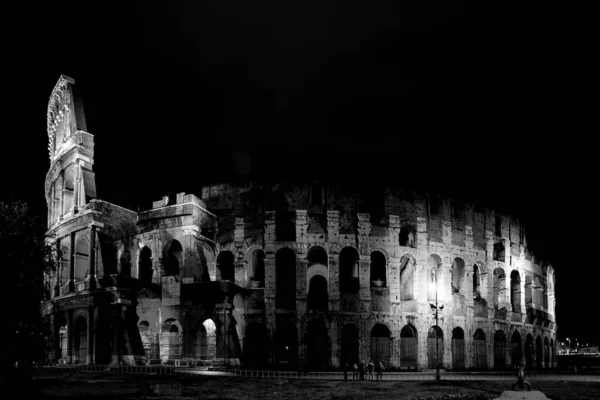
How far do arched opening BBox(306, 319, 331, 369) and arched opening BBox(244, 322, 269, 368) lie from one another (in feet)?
8.94

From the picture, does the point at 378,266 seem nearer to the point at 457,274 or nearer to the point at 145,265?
the point at 457,274

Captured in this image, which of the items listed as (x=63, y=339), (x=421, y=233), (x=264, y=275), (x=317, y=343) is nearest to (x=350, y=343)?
(x=317, y=343)

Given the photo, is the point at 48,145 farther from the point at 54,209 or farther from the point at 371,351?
the point at 371,351

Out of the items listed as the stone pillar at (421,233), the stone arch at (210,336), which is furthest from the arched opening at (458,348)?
the stone arch at (210,336)

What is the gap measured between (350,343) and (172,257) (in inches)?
507

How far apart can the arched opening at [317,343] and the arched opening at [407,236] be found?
8.46 meters

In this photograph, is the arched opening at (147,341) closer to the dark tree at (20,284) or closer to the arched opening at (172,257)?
the arched opening at (172,257)

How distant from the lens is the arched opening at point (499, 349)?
5006 cm

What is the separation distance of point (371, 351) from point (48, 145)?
3067cm

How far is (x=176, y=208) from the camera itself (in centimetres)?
4312

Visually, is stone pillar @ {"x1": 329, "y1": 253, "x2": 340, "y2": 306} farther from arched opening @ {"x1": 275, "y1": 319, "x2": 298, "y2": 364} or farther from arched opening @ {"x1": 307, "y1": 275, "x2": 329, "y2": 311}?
arched opening @ {"x1": 275, "y1": 319, "x2": 298, "y2": 364}

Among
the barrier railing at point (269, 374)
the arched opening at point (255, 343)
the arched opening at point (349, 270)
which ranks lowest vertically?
the barrier railing at point (269, 374)

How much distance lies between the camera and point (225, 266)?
46.5m

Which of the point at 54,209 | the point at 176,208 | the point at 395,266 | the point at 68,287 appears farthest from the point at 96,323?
the point at 395,266
